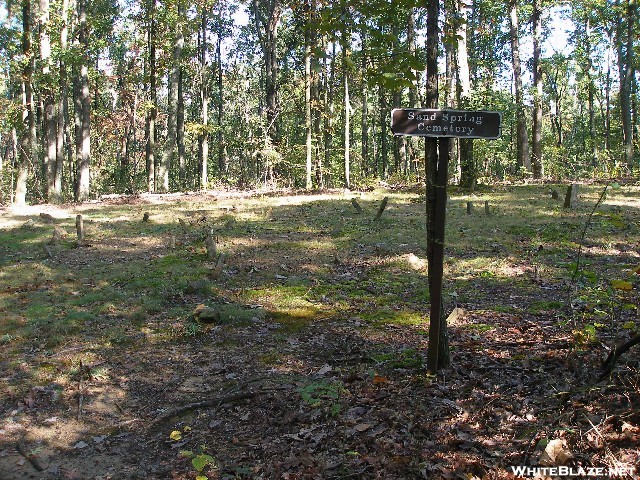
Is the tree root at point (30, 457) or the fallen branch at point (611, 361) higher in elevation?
the fallen branch at point (611, 361)

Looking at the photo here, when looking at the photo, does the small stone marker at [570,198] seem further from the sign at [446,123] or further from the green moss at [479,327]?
the sign at [446,123]

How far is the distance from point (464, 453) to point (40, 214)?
18010 mm

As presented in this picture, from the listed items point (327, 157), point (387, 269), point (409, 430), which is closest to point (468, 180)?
point (387, 269)

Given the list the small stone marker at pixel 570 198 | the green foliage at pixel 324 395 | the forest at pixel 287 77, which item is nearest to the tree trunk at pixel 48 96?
the forest at pixel 287 77

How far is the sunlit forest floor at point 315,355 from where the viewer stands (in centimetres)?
409

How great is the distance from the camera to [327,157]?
106 ft

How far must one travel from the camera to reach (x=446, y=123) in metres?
4.60

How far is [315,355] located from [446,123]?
11.8 feet

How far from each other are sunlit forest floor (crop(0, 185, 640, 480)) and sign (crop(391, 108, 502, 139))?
1213 mm

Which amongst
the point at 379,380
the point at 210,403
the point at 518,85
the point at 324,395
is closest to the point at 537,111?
the point at 518,85

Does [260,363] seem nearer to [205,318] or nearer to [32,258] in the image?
[205,318]
